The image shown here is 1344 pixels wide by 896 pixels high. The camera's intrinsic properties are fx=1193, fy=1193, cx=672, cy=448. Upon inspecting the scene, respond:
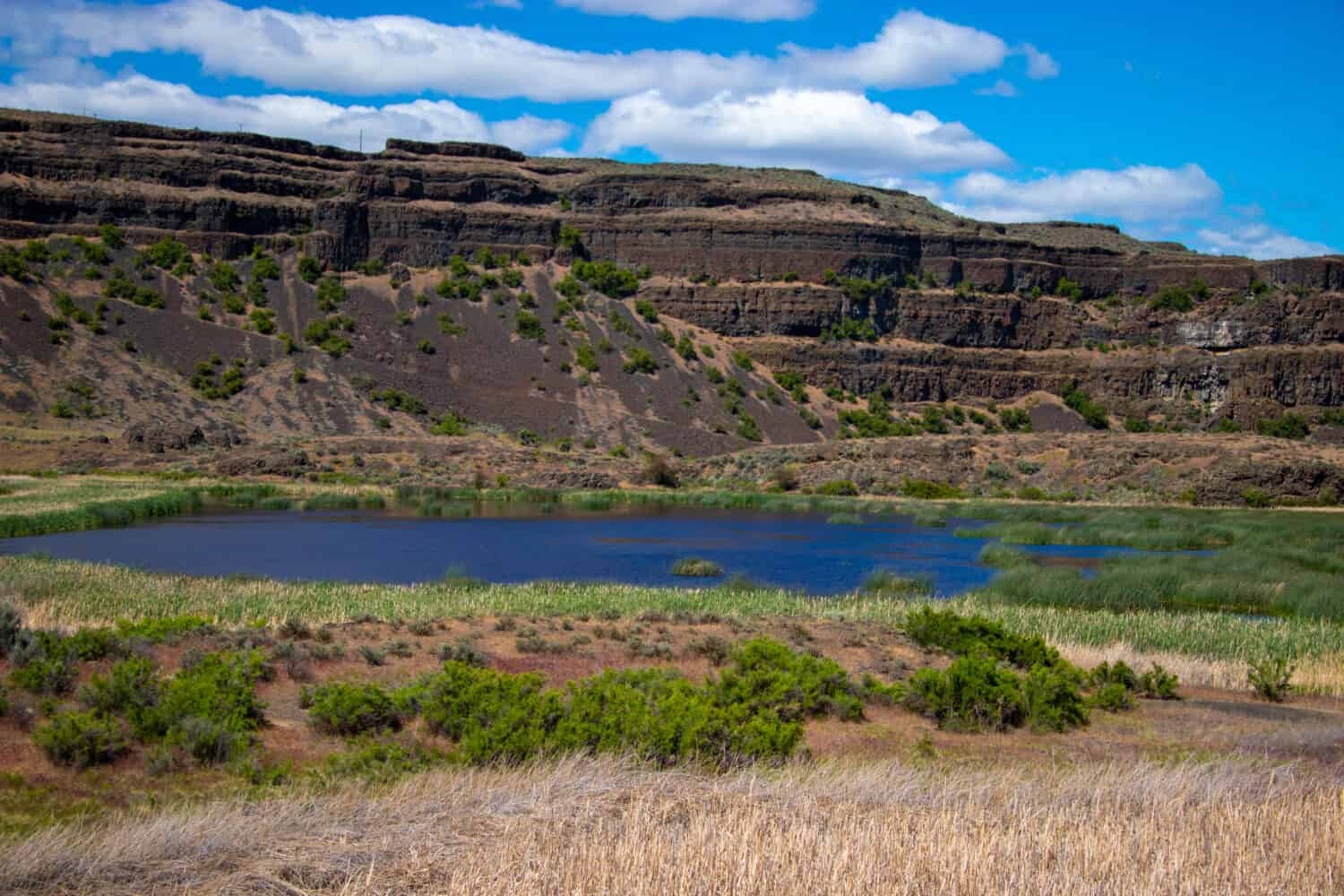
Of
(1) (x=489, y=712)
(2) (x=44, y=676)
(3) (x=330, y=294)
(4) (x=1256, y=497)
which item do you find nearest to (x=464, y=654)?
(1) (x=489, y=712)

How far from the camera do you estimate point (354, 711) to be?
495 inches

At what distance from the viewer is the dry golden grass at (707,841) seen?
25.0 feet

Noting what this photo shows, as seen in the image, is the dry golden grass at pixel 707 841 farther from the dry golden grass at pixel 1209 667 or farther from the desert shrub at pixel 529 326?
the desert shrub at pixel 529 326

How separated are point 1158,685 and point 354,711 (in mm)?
10870

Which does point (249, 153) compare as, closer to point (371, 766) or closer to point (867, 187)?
point (867, 187)

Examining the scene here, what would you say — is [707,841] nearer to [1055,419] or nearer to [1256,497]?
[1256,497]

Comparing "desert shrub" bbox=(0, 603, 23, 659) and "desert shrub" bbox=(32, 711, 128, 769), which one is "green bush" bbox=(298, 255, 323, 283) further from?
"desert shrub" bbox=(32, 711, 128, 769)

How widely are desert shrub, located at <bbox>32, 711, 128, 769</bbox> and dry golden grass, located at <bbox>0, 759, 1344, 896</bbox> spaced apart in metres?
2.29

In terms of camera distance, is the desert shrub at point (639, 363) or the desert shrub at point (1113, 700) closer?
the desert shrub at point (1113, 700)

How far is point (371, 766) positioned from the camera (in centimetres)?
1084

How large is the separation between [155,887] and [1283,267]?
122 metres

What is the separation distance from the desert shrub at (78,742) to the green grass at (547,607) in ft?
24.5

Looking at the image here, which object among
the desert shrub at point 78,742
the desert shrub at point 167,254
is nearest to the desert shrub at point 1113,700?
the desert shrub at point 78,742

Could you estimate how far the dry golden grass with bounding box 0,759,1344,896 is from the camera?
25.0 feet
